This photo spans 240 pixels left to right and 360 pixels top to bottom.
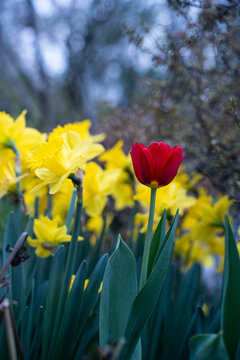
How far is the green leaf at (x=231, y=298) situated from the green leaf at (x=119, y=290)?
17 cm

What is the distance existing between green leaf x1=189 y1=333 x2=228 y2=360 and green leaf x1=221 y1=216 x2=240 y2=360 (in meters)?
0.08

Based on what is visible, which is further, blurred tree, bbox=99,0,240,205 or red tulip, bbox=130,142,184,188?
blurred tree, bbox=99,0,240,205

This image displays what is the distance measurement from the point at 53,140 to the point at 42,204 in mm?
534

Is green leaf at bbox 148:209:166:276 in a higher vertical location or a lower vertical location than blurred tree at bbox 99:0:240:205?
lower

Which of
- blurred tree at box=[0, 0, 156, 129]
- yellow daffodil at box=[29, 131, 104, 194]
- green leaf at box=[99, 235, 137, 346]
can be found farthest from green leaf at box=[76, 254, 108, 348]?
blurred tree at box=[0, 0, 156, 129]

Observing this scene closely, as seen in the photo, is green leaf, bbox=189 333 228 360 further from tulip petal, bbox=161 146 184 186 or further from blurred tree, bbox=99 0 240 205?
blurred tree, bbox=99 0 240 205

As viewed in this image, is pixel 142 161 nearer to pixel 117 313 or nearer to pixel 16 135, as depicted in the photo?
pixel 117 313

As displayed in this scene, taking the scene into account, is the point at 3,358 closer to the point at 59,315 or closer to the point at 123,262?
the point at 59,315

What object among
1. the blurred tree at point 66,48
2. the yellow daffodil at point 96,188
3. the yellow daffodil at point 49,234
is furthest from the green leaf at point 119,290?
the blurred tree at point 66,48

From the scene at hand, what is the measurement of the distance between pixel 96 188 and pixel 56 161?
0.34m

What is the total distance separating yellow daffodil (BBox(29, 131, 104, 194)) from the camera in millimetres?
623

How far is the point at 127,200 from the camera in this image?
120 cm

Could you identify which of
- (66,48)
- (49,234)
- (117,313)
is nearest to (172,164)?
(117,313)

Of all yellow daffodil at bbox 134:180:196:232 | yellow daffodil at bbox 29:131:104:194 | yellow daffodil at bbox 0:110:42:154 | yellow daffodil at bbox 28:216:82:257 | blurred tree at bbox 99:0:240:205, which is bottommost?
yellow daffodil at bbox 28:216:82:257
